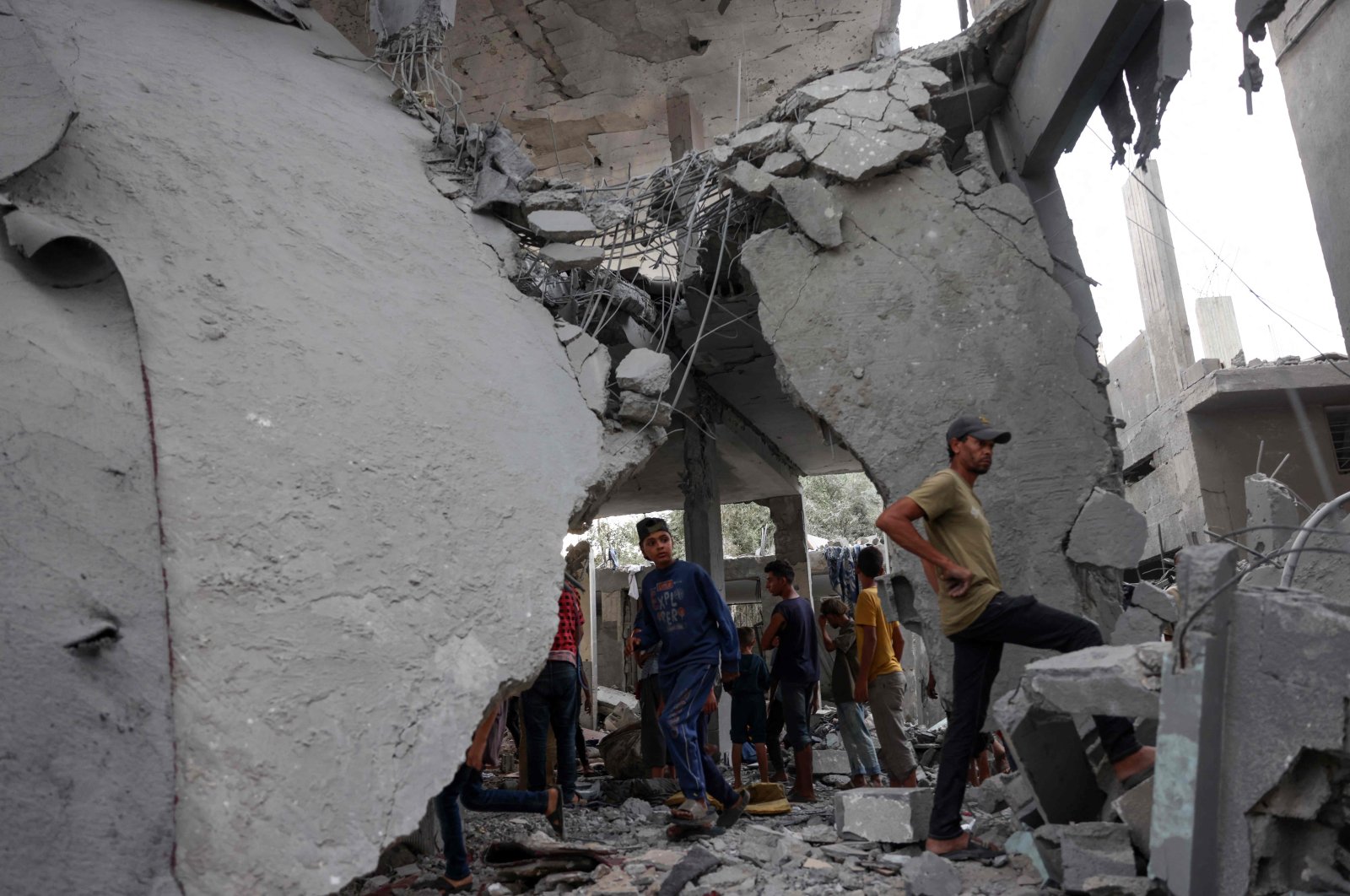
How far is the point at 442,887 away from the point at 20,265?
263cm

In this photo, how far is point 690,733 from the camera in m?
4.34

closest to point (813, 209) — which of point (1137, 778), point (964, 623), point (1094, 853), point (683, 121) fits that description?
point (964, 623)

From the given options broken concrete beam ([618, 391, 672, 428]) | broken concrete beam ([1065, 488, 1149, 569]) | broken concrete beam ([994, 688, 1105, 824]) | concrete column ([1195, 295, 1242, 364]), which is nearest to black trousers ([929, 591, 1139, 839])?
broken concrete beam ([994, 688, 1105, 824])

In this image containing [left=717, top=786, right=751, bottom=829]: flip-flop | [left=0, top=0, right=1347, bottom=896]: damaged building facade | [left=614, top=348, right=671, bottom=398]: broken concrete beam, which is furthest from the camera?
[left=614, top=348, right=671, bottom=398]: broken concrete beam

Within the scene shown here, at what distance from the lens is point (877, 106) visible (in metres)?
4.74

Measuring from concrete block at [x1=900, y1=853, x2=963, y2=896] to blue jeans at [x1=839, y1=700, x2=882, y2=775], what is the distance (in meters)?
2.77

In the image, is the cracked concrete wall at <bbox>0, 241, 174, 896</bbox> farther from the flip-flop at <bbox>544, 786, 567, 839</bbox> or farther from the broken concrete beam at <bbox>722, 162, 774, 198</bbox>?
the broken concrete beam at <bbox>722, 162, 774, 198</bbox>

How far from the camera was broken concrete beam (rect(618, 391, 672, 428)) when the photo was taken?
4418 mm

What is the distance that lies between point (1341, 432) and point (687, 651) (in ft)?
38.9

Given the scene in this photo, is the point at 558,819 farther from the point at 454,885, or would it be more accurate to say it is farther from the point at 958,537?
the point at 958,537

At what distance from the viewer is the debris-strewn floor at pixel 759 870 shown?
3051mm

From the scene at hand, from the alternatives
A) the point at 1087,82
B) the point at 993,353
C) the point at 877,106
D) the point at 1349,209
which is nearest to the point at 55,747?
the point at 993,353

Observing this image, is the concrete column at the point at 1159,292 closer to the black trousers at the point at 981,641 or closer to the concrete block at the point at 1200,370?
the concrete block at the point at 1200,370

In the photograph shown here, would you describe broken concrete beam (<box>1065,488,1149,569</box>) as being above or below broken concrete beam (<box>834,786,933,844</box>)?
above
